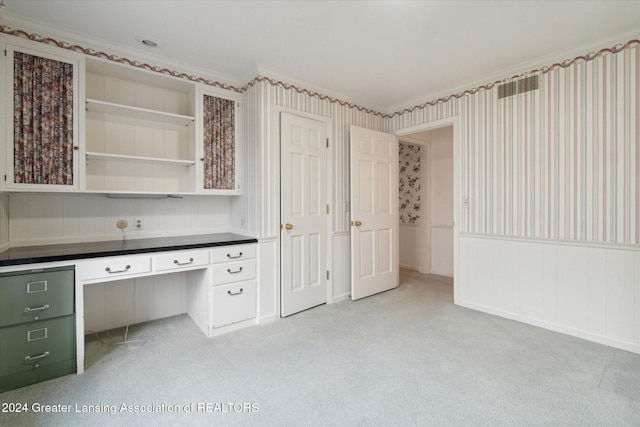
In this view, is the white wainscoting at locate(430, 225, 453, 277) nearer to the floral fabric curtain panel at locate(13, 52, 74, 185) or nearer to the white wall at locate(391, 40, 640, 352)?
the white wall at locate(391, 40, 640, 352)

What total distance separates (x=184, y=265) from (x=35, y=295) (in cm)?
91

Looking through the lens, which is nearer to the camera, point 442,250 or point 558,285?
point 558,285

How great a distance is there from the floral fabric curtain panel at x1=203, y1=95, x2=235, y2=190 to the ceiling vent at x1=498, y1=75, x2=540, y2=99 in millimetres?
2793

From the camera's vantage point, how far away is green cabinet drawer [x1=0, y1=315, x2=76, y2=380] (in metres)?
1.87

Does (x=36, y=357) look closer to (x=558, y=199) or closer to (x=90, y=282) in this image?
(x=90, y=282)

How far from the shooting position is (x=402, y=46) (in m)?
2.55

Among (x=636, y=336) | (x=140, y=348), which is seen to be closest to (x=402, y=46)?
(x=636, y=336)

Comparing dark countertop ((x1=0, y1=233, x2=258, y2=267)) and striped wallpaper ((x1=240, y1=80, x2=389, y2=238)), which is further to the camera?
striped wallpaper ((x1=240, y1=80, x2=389, y2=238))

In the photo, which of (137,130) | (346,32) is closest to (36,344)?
(137,130)

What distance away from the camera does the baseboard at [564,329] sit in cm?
239

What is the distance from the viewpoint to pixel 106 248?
2.27 m

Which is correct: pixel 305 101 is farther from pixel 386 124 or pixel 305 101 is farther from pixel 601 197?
pixel 601 197

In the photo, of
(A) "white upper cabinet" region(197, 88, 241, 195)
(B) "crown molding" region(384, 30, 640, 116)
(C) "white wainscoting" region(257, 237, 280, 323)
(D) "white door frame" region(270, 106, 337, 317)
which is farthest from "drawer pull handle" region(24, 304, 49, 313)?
(B) "crown molding" region(384, 30, 640, 116)

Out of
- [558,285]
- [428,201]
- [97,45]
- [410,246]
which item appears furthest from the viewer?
[410,246]
